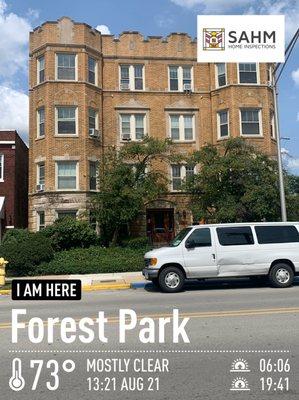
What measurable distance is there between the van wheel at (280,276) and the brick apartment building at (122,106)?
44.1 ft

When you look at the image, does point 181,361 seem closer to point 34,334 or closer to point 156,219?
point 34,334

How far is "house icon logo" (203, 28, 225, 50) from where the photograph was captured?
18891 mm

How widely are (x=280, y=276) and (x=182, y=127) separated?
16.2 m

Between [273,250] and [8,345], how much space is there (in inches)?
354

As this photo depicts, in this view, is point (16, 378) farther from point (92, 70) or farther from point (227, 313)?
point (92, 70)

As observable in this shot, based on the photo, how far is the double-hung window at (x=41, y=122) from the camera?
2629 cm

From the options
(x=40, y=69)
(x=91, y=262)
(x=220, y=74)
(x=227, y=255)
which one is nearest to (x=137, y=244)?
(x=91, y=262)

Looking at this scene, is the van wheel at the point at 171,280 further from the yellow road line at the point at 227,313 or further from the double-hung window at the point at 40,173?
the double-hung window at the point at 40,173

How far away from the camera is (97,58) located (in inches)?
1081

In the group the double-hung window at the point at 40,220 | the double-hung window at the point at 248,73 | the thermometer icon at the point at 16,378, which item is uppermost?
the double-hung window at the point at 248,73

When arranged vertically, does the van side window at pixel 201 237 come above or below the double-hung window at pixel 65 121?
below

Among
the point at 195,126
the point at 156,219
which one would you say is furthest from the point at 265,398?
the point at 195,126

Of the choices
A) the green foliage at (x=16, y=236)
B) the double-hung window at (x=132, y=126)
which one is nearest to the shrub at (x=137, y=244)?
the green foliage at (x=16, y=236)

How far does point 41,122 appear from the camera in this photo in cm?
2644
